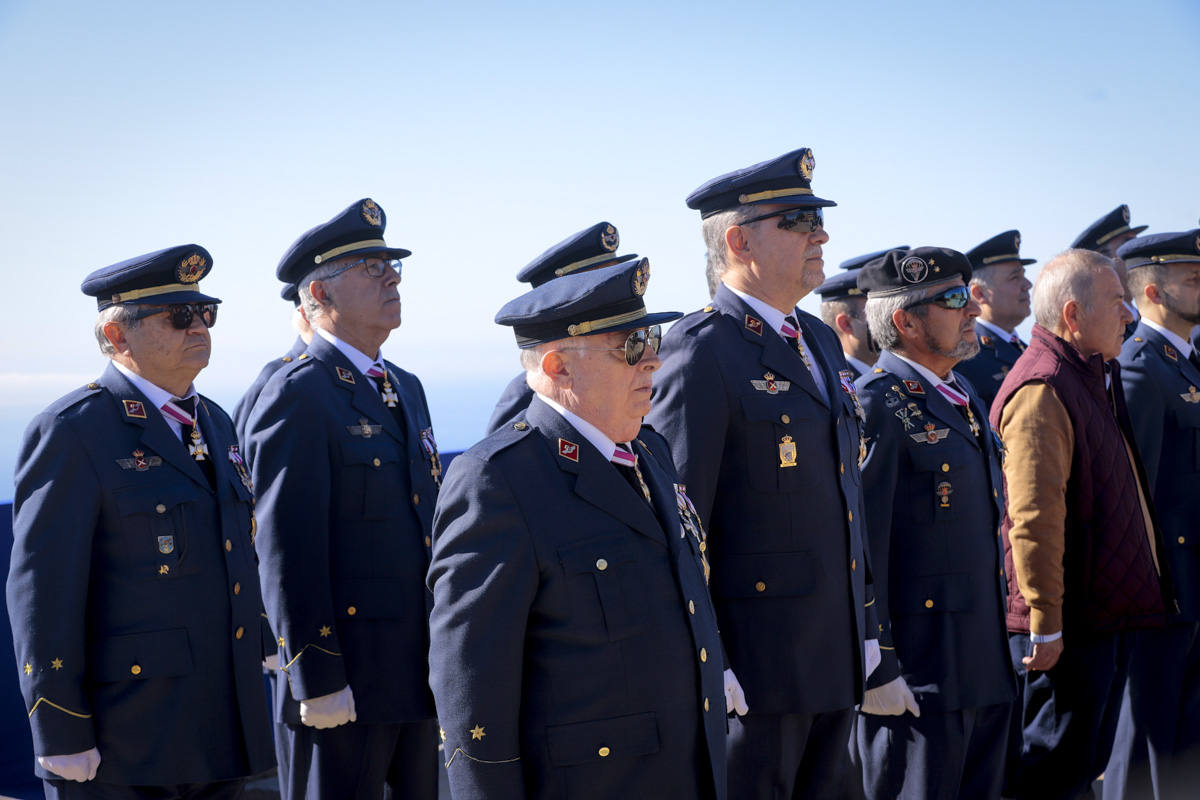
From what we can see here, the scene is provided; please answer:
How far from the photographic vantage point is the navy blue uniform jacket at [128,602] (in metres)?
3.38

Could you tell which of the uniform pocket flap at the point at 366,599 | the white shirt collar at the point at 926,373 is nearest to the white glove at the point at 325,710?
the uniform pocket flap at the point at 366,599

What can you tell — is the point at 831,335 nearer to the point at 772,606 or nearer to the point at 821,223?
the point at 821,223

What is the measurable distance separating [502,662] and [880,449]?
7.12ft

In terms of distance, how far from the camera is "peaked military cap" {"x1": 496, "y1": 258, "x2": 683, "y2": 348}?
2.72 m

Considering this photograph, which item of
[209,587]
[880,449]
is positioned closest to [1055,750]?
[880,449]

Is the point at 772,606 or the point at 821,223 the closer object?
the point at 772,606

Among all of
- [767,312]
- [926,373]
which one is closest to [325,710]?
[767,312]

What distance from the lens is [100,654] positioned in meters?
3.47

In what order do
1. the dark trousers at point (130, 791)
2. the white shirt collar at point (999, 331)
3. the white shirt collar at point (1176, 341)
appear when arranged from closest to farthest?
the dark trousers at point (130, 791), the white shirt collar at point (1176, 341), the white shirt collar at point (999, 331)

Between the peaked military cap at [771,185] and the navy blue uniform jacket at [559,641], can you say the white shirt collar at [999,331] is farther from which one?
the navy blue uniform jacket at [559,641]

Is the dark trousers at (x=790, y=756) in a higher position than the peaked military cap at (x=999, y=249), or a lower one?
lower

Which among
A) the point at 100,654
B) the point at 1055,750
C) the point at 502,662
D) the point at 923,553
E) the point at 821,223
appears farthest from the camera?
the point at 1055,750

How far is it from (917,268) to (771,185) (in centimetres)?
94

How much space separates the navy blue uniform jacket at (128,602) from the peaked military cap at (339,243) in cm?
94
